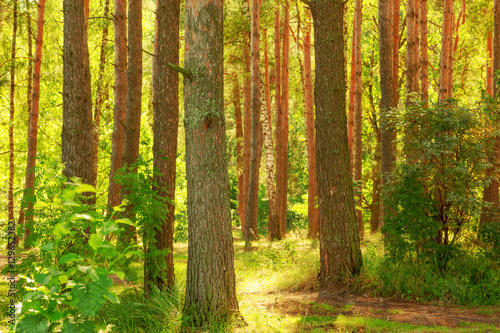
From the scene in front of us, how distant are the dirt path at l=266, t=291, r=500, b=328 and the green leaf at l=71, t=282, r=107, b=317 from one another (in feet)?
11.7

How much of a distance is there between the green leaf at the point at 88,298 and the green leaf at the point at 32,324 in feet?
1.15

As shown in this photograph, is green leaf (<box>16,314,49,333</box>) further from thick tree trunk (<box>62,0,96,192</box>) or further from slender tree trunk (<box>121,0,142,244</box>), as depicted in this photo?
slender tree trunk (<box>121,0,142,244</box>)

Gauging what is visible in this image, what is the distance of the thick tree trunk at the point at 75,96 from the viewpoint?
7605 mm

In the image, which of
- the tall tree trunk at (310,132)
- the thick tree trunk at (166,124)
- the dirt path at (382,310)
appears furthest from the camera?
the tall tree trunk at (310,132)

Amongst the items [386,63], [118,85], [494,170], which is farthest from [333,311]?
[118,85]

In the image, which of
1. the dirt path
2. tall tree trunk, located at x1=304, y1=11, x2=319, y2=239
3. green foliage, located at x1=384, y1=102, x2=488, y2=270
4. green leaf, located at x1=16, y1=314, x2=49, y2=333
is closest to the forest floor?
the dirt path

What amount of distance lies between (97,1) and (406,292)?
20.0 m

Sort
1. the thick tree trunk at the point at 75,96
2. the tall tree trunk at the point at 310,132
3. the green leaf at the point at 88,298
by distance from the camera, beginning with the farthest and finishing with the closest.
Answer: the tall tree trunk at the point at 310,132 → the thick tree trunk at the point at 75,96 → the green leaf at the point at 88,298

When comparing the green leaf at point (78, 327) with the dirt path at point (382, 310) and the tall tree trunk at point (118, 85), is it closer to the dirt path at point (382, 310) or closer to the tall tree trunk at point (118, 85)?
the dirt path at point (382, 310)

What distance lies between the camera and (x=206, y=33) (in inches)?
222

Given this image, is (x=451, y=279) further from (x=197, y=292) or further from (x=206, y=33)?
(x=206, y=33)

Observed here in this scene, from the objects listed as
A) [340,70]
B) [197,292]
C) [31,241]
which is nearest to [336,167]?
[340,70]

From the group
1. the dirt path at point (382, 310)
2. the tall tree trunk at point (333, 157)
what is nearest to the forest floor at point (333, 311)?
the dirt path at point (382, 310)

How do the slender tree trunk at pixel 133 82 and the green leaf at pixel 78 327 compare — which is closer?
the green leaf at pixel 78 327
